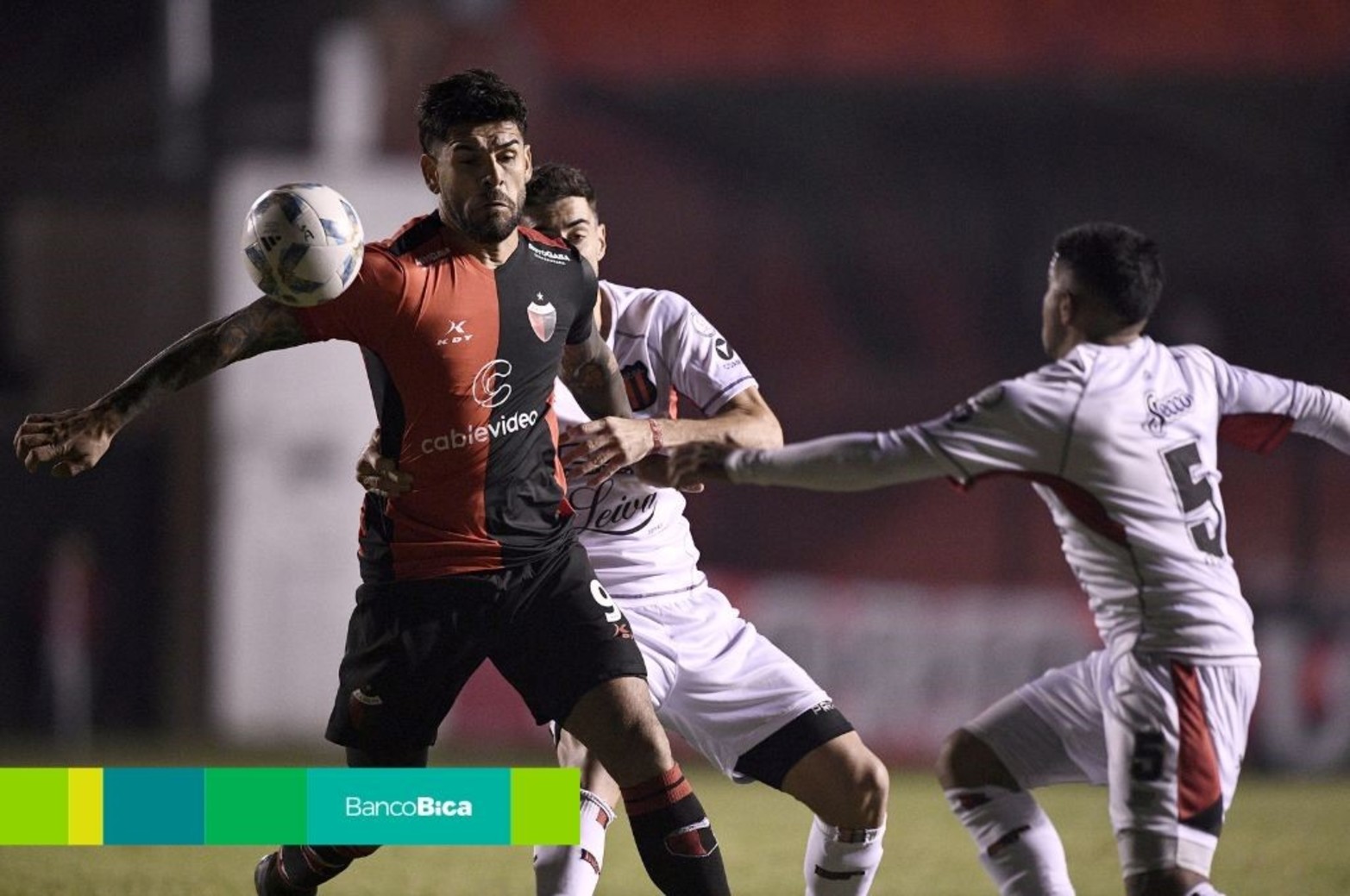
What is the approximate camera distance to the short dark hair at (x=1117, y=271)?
4539 mm

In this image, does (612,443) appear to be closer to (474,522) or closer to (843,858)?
(474,522)

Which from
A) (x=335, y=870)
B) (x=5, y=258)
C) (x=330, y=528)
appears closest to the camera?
(x=335, y=870)

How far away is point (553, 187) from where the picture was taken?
18.2ft

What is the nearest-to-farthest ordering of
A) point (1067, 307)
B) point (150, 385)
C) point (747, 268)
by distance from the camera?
point (150, 385) < point (1067, 307) < point (747, 268)

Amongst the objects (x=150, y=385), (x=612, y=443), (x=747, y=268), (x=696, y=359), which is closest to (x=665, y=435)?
(x=612, y=443)

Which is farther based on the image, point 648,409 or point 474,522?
point 648,409

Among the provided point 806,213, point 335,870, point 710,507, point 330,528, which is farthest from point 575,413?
point 806,213

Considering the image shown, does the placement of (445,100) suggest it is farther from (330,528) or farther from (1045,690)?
(330,528)

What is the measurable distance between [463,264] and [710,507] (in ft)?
42.4

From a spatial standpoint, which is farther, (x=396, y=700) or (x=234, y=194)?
(x=234, y=194)

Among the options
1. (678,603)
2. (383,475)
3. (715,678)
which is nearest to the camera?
(383,475)

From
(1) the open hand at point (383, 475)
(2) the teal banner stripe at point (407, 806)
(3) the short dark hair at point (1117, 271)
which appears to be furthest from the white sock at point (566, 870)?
(3) the short dark hair at point (1117, 271)

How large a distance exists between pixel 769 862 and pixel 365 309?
13.1ft

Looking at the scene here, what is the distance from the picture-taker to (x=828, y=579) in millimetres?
17969
